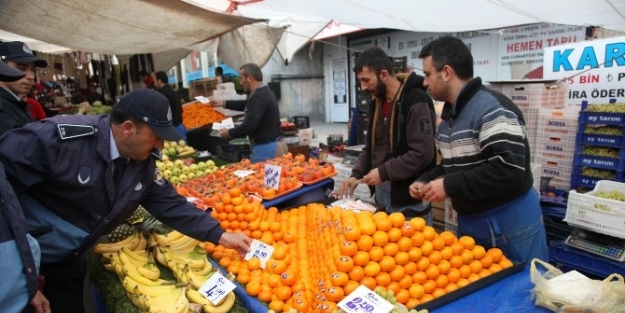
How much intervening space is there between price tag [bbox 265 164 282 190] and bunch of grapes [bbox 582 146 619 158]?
3.88m

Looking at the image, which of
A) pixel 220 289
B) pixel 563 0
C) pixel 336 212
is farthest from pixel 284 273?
pixel 563 0

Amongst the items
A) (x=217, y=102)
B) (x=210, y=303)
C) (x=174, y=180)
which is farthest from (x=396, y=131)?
(x=217, y=102)

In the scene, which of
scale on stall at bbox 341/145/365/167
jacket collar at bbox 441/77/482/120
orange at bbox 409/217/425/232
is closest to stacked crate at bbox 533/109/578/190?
scale on stall at bbox 341/145/365/167

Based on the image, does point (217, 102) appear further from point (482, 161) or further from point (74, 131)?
point (482, 161)

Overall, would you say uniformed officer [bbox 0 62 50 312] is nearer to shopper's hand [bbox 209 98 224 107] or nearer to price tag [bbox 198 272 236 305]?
price tag [bbox 198 272 236 305]

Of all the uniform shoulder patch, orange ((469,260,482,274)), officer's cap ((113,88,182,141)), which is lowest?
orange ((469,260,482,274))

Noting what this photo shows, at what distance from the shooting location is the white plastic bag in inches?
68.6

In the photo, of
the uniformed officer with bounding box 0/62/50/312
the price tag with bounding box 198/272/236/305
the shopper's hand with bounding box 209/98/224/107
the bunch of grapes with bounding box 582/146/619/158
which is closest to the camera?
the uniformed officer with bounding box 0/62/50/312

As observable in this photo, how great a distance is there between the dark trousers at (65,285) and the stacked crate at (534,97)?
5368 mm

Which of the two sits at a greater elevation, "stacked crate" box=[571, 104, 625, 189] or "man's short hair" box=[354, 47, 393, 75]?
"man's short hair" box=[354, 47, 393, 75]

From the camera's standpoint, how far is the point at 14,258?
1606mm

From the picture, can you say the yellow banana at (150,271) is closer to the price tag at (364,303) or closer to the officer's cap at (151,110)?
the officer's cap at (151,110)

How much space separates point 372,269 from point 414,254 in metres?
0.25

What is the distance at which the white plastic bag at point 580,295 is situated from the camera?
5.72 feet
